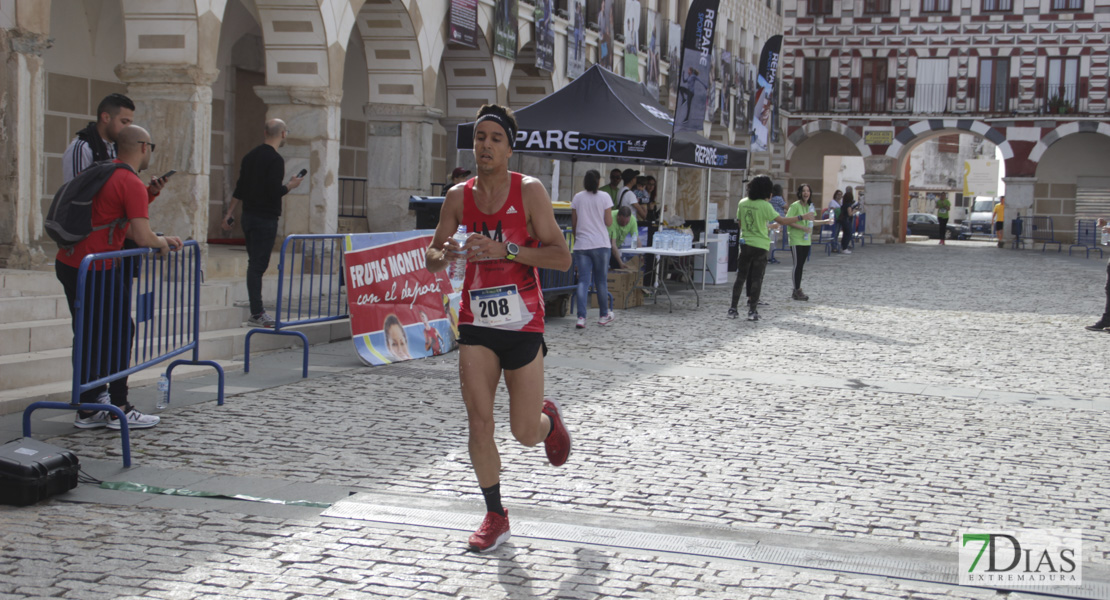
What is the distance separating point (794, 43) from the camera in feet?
157

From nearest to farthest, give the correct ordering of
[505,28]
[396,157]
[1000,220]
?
[396,157]
[505,28]
[1000,220]

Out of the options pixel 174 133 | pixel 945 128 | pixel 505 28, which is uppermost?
pixel 945 128

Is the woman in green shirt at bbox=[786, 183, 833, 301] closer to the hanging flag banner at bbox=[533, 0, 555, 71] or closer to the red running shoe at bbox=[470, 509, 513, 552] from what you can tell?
the hanging flag banner at bbox=[533, 0, 555, 71]

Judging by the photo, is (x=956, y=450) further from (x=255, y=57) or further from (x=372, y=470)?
(x=255, y=57)

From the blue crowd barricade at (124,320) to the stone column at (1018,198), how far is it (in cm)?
4184

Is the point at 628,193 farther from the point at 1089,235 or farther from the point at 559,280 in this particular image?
the point at 1089,235

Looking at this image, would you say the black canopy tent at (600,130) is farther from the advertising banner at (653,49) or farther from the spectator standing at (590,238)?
the advertising banner at (653,49)

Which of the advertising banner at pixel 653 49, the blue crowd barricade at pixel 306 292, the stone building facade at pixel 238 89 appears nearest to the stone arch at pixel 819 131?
the advertising banner at pixel 653 49

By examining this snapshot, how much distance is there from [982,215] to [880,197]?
1690 centimetres

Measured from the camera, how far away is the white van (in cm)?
5873

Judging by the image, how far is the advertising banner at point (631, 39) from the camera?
92.7ft

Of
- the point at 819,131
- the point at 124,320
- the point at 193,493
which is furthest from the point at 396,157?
the point at 819,131

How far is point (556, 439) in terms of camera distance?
16.5ft

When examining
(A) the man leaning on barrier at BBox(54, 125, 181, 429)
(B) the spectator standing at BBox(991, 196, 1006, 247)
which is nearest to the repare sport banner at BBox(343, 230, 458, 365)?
(A) the man leaning on barrier at BBox(54, 125, 181, 429)
